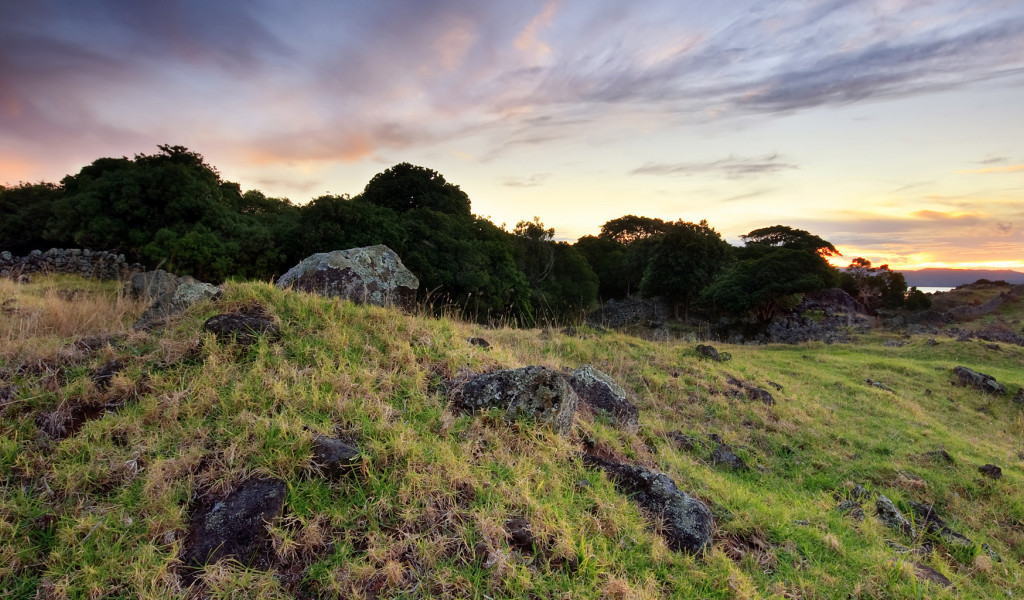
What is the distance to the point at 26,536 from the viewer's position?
2.60 metres

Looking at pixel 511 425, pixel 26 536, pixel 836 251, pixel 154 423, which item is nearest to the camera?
pixel 26 536

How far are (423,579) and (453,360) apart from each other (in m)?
2.58

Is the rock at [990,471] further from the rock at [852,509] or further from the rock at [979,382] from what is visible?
the rock at [979,382]

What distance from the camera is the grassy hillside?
2625mm

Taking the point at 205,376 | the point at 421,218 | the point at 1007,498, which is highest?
the point at 421,218

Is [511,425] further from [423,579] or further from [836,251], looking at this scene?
[836,251]

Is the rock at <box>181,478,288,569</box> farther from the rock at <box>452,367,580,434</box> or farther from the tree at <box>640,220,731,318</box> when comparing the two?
the tree at <box>640,220,731,318</box>

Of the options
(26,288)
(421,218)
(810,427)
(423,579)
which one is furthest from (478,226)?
(423,579)

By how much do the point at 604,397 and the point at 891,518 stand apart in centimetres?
320

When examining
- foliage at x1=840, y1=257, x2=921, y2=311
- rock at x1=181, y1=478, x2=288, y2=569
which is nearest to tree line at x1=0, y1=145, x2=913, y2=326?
rock at x1=181, y1=478, x2=288, y2=569

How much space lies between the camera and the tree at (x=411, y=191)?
26250 mm

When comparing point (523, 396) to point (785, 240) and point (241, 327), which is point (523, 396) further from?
point (785, 240)

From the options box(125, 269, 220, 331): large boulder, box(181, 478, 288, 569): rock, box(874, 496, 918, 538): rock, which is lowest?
box(874, 496, 918, 538): rock

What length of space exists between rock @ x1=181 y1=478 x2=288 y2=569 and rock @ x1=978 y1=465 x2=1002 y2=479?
9.12 m
